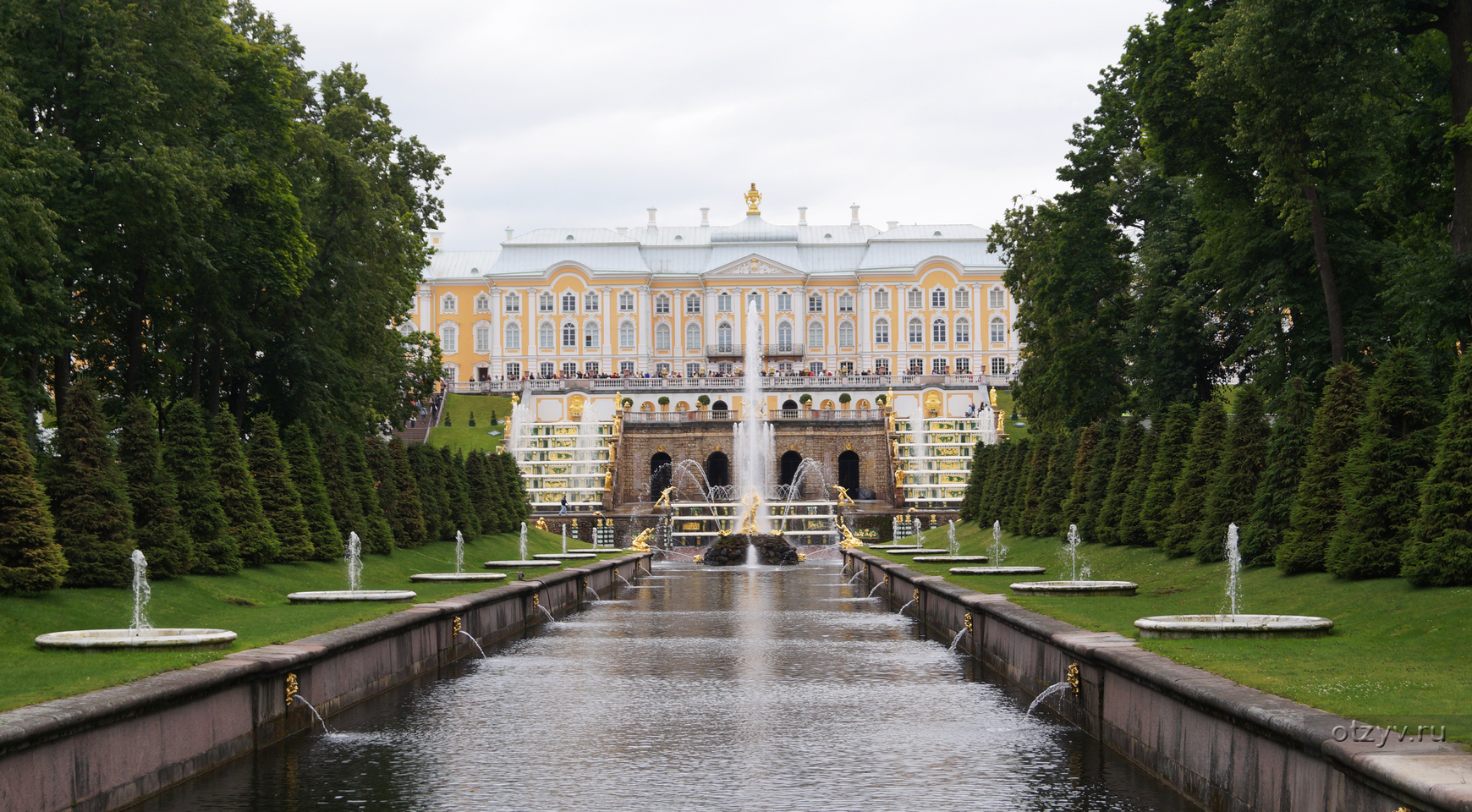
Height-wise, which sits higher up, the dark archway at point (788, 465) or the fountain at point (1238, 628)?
the dark archway at point (788, 465)

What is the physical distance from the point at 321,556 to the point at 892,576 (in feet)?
31.9

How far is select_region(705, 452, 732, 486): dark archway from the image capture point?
69438 mm

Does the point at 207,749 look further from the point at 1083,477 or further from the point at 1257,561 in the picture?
the point at 1083,477

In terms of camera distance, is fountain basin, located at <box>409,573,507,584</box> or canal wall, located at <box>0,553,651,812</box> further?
fountain basin, located at <box>409,573,507,584</box>

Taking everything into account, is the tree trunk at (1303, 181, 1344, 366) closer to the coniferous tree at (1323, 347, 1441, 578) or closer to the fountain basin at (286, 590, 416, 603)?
the coniferous tree at (1323, 347, 1441, 578)

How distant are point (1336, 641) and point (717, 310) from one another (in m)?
98.2

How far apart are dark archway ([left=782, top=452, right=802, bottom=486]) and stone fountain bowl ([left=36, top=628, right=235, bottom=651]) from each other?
5806 centimetres

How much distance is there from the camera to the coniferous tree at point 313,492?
22.9 m

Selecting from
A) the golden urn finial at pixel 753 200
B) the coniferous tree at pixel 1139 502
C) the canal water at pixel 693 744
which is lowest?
the canal water at pixel 693 744

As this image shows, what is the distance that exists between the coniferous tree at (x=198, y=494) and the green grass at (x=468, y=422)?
50.2 metres

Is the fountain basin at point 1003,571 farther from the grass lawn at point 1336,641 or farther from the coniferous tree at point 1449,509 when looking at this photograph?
the coniferous tree at point 1449,509

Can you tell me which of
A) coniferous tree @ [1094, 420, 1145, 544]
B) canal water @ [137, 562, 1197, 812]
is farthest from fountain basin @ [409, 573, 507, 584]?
coniferous tree @ [1094, 420, 1145, 544]

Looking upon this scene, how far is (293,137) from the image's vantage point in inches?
1188

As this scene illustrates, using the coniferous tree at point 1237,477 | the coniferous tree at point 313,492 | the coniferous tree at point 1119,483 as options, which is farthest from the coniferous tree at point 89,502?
the coniferous tree at point 1119,483
